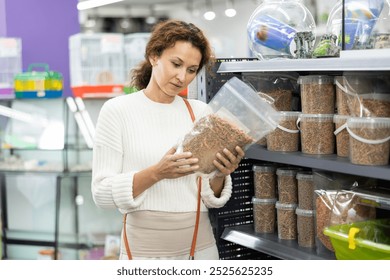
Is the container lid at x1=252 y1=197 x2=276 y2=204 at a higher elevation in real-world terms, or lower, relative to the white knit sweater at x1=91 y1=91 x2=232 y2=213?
lower

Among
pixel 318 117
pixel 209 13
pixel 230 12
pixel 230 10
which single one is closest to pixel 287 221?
pixel 318 117

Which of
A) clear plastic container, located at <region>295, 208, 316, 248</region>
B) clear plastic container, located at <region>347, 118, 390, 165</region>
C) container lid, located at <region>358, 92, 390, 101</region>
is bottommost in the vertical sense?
clear plastic container, located at <region>295, 208, 316, 248</region>

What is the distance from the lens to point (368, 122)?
182cm

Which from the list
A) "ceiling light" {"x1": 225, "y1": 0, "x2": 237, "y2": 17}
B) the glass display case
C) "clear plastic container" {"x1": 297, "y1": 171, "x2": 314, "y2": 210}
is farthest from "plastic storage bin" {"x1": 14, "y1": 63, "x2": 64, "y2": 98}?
"ceiling light" {"x1": 225, "y1": 0, "x2": 237, "y2": 17}

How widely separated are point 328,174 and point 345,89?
334 mm

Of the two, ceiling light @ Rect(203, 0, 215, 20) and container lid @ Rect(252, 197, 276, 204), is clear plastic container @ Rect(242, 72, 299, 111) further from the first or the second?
ceiling light @ Rect(203, 0, 215, 20)

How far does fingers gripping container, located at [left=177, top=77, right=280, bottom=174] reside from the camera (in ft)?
5.93

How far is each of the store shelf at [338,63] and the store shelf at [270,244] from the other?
629 mm

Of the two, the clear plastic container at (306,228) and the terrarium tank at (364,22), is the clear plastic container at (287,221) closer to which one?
the clear plastic container at (306,228)

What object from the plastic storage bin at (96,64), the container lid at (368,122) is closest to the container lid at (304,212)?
the container lid at (368,122)

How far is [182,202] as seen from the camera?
2.05 m

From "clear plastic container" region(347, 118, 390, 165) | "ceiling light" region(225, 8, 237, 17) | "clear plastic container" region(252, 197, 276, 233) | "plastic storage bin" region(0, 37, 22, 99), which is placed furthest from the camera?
"ceiling light" region(225, 8, 237, 17)

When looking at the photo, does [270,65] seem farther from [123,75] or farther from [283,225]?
[123,75]

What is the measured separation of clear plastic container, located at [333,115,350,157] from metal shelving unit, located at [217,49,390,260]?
0.03 meters
